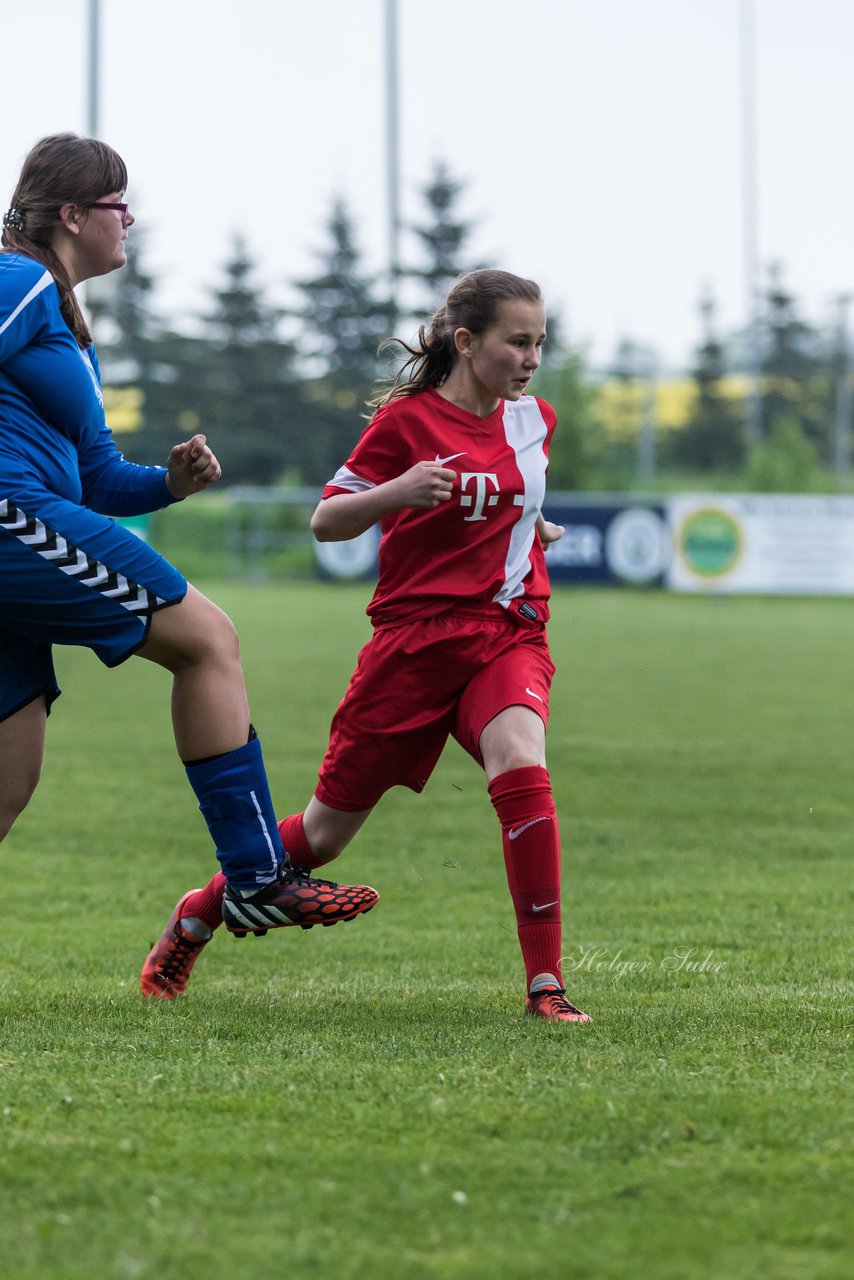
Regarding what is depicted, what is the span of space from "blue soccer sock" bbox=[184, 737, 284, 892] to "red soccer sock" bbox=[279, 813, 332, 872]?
2.02 ft

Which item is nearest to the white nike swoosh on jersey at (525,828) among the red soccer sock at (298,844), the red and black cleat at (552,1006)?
the red and black cleat at (552,1006)

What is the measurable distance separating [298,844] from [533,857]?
80cm

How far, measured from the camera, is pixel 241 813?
13.1 feet

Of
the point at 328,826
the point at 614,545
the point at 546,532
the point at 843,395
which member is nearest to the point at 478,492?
the point at 546,532

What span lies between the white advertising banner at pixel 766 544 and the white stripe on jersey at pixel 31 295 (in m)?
30.0

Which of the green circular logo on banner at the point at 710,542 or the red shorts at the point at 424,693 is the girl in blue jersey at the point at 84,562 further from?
the green circular logo on banner at the point at 710,542

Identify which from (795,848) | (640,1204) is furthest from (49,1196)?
(795,848)

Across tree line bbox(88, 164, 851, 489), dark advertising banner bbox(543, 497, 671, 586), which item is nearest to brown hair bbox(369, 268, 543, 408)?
dark advertising banner bbox(543, 497, 671, 586)

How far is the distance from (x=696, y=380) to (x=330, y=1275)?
2597 inches

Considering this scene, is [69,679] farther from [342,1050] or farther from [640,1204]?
[640,1204]

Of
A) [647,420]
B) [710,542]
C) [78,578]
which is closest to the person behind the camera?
[78,578]

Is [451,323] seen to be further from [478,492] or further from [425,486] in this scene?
[425,486]

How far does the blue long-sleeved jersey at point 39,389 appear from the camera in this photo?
3.71m

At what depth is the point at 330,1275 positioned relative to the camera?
2.29m
